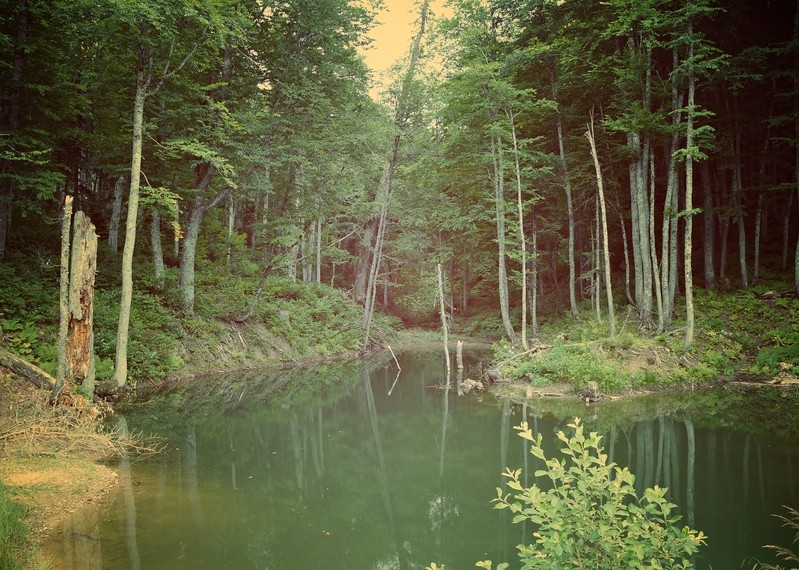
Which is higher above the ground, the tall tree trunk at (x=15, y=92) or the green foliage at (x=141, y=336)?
the tall tree trunk at (x=15, y=92)

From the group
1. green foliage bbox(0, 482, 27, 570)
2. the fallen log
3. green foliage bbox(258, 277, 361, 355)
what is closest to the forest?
green foliage bbox(258, 277, 361, 355)

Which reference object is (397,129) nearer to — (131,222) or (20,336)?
(131,222)

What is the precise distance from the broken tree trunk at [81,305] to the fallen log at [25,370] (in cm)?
51

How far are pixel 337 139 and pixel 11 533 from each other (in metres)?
18.3

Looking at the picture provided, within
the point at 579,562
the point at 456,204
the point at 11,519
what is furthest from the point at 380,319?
the point at 579,562

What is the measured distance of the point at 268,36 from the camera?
63.1ft

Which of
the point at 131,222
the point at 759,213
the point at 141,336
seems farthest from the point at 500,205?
the point at 141,336

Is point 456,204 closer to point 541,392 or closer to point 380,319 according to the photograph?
point 380,319

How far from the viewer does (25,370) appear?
10.7 meters

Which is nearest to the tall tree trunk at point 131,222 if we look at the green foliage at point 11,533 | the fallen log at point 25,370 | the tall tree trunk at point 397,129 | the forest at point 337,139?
the forest at point 337,139

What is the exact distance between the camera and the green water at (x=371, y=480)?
6.30 metres

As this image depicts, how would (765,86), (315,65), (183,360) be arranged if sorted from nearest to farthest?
(183,360) → (315,65) → (765,86)

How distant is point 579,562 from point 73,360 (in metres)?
11.8

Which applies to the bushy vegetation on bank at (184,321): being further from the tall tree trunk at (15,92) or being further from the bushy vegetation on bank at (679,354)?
the bushy vegetation on bank at (679,354)
